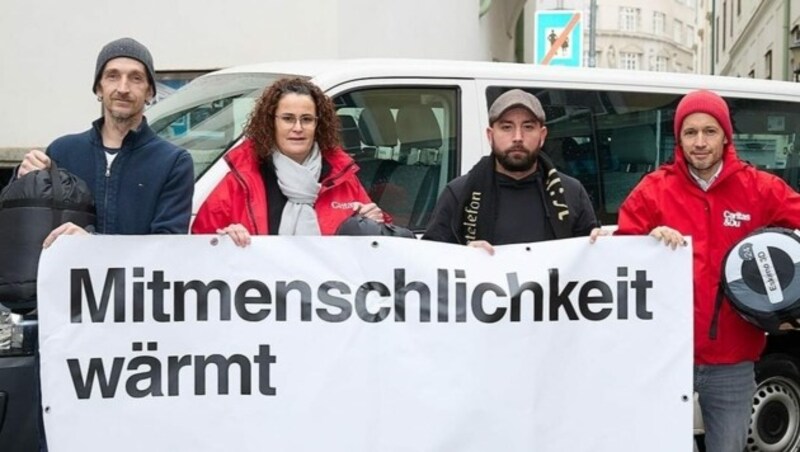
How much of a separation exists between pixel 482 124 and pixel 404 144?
0.40 meters

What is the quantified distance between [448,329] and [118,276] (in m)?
1.16

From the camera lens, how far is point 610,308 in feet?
13.1

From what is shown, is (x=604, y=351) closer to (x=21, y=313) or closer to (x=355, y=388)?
(x=355, y=388)

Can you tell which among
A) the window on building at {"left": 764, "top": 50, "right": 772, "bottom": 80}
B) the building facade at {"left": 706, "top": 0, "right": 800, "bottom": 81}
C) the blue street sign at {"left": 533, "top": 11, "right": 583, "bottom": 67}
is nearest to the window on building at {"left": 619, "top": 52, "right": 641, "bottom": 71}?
the building facade at {"left": 706, "top": 0, "right": 800, "bottom": 81}

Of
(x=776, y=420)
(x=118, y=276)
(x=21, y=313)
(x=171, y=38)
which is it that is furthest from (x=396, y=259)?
(x=171, y=38)

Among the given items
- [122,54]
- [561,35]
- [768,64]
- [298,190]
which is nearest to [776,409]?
[298,190]

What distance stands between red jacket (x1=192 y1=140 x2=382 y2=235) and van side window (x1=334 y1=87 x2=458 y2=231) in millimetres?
1052

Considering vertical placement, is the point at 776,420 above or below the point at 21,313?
below

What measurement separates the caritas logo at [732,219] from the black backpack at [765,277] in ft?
0.30

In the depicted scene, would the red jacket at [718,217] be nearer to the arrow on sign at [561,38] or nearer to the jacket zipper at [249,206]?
the jacket zipper at [249,206]

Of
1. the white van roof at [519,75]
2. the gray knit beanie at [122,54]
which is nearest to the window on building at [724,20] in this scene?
the white van roof at [519,75]

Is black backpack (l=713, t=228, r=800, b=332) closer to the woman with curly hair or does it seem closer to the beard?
the beard

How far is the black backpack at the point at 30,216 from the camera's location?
354 centimetres

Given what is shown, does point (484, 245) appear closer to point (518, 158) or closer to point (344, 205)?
point (518, 158)
